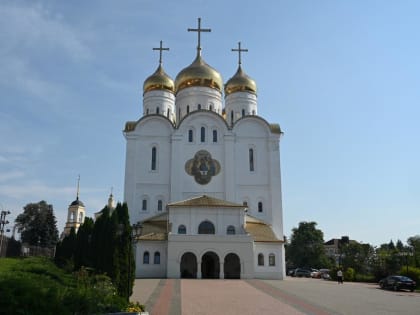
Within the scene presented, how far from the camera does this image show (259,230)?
34219mm

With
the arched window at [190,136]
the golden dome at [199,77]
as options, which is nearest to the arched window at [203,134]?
the arched window at [190,136]

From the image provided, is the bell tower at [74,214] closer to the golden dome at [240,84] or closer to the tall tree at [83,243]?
the golden dome at [240,84]

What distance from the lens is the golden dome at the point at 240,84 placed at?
45625 millimetres

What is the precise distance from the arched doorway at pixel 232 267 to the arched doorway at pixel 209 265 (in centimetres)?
87

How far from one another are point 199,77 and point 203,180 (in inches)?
463

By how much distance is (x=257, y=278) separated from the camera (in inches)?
1238

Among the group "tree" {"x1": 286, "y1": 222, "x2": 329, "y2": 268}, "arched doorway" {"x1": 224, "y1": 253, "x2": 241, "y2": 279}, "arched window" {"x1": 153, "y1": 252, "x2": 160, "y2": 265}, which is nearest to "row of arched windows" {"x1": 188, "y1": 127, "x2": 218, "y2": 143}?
"arched doorway" {"x1": 224, "y1": 253, "x2": 241, "y2": 279}

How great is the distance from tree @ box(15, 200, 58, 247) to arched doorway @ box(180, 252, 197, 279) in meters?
24.2

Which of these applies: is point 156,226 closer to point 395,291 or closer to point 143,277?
point 143,277

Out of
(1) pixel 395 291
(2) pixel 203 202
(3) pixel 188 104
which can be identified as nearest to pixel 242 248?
(2) pixel 203 202

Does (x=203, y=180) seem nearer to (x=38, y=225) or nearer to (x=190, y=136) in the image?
(x=190, y=136)

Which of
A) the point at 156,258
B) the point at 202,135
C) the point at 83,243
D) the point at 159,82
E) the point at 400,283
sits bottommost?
the point at 400,283

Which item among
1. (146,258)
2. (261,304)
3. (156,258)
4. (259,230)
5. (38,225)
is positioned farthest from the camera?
(38,225)

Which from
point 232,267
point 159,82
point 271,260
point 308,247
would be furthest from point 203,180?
point 308,247
